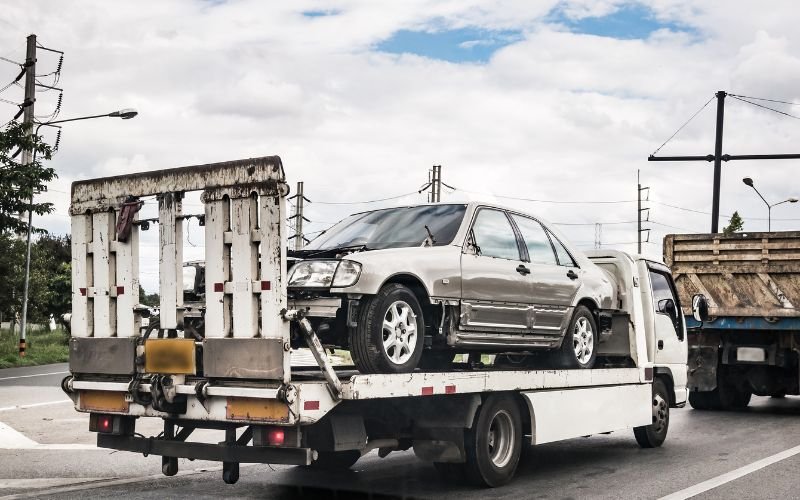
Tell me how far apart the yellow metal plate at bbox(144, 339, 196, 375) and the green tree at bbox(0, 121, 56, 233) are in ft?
62.4

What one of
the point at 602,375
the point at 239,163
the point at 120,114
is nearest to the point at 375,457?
the point at 602,375

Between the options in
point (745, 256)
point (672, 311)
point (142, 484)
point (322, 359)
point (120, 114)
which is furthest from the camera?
point (120, 114)

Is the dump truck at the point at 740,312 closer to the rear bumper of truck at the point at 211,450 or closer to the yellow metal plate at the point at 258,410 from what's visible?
the rear bumper of truck at the point at 211,450

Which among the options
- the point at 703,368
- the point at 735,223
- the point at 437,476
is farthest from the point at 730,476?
the point at 735,223

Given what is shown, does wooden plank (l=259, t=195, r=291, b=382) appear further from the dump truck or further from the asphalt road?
the dump truck

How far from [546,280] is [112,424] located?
13.5 ft

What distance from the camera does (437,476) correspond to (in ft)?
29.3

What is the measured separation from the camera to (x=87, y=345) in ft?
24.3

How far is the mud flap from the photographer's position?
15.1m

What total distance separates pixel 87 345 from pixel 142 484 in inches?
64.2

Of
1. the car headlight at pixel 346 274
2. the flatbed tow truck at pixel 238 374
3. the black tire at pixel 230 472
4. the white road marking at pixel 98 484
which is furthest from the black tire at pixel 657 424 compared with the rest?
the black tire at pixel 230 472

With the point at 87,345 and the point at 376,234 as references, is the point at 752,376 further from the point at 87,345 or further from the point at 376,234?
the point at 87,345

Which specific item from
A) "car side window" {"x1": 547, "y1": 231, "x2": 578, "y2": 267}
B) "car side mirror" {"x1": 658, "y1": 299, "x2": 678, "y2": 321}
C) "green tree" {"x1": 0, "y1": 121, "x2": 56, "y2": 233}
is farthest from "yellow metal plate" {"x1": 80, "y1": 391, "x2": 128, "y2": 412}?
"green tree" {"x1": 0, "y1": 121, "x2": 56, "y2": 233}

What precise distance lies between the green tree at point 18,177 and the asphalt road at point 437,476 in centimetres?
1277
